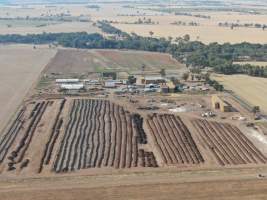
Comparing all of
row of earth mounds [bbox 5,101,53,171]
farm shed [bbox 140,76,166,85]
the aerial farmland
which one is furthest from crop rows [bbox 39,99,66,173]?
farm shed [bbox 140,76,166,85]

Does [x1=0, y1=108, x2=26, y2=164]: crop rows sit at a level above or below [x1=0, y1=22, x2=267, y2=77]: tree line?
below

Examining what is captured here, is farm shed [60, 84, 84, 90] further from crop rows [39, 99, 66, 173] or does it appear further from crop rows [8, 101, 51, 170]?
crop rows [39, 99, 66, 173]

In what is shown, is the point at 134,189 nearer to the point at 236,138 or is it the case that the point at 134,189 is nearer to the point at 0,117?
the point at 236,138

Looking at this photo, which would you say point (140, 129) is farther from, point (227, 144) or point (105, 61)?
point (105, 61)

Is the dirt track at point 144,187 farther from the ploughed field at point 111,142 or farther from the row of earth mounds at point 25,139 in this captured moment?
the row of earth mounds at point 25,139

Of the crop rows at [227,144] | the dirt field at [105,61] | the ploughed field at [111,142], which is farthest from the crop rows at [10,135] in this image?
the dirt field at [105,61]

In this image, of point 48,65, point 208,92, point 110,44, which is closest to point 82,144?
point 208,92
